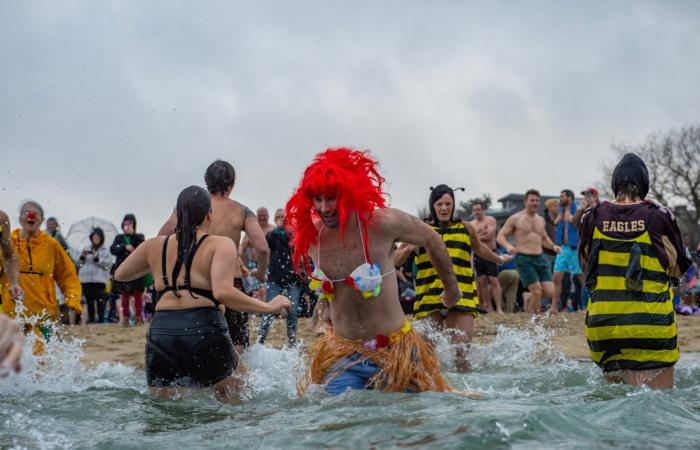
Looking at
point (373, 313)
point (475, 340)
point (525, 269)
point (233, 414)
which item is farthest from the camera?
point (525, 269)

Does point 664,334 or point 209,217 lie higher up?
point 209,217

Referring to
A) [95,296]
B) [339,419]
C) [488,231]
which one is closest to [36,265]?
[339,419]

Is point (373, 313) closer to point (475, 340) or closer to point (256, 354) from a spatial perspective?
point (256, 354)

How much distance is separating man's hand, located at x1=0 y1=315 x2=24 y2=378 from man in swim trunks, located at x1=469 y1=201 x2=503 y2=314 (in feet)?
34.4

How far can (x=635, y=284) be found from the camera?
4.59 meters

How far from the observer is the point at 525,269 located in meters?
12.2

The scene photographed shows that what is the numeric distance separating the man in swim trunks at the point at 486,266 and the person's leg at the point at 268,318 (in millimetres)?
3788

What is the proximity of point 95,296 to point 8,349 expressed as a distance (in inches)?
458

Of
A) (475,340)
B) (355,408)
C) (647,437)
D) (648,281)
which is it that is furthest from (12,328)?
(475,340)

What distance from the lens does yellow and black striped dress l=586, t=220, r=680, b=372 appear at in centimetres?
459

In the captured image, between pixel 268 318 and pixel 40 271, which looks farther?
pixel 268 318

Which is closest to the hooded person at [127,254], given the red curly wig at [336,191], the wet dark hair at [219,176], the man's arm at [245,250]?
the man's arm at [245,250]

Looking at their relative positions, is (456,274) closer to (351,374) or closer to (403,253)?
Result: (403,253)

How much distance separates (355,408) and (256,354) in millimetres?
3298
